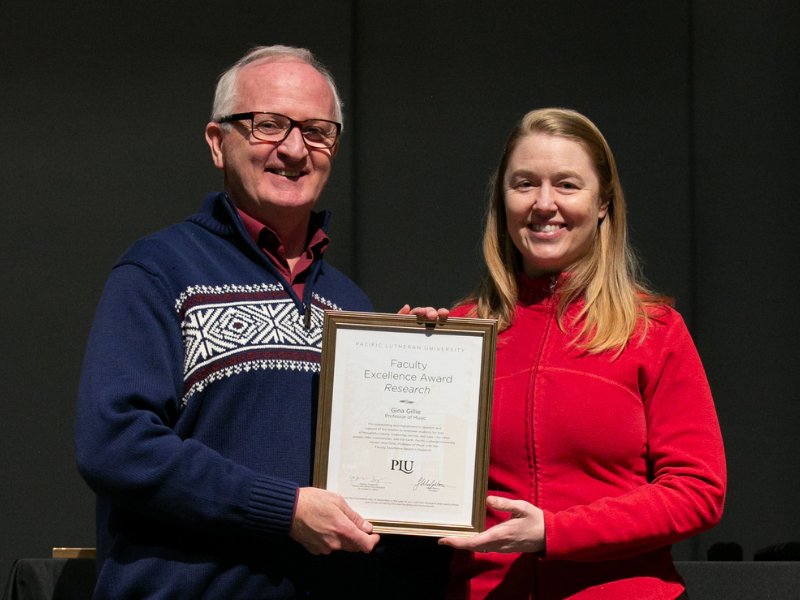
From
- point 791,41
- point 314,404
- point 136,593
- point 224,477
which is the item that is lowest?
point 136,593

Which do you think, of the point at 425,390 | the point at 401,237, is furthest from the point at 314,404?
the point at 401,237

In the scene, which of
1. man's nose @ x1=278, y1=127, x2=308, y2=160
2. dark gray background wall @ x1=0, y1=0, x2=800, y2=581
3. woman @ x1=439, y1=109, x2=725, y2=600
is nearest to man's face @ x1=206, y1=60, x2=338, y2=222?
man's nose @ x1=278, y1=127, x2=308, y2=160

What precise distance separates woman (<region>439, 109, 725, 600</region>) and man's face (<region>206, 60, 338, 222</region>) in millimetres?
515

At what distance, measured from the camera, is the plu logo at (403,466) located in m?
1.82

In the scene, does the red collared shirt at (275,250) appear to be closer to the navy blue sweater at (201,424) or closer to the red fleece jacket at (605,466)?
the navy blue sweater at (201,424)

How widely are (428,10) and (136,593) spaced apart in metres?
2.67

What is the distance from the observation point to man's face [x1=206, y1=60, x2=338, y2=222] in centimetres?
205

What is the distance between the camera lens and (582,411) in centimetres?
189

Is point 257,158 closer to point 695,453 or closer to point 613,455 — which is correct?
point 613,455

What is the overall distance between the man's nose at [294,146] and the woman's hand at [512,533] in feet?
3.10

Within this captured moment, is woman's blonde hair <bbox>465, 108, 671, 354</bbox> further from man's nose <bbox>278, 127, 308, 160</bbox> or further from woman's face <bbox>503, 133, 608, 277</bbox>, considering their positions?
man's nose <bbox>278, 127, 308, 160</bbox>

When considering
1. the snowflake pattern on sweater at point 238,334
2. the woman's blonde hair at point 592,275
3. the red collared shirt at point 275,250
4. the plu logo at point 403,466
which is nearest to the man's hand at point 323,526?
the plu logo at point 403,466

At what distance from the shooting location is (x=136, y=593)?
1728mm

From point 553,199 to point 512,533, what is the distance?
81 cm
